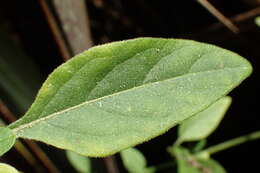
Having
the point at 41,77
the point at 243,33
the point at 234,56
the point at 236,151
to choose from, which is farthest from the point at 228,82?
the point at 236,151

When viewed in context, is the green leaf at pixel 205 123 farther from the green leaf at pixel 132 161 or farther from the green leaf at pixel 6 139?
the green leaf at pixel 6 139

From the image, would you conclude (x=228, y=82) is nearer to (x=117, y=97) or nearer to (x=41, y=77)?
(x=117, y=97)

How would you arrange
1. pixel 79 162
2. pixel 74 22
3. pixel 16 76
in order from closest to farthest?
1. pixel 79 162
2. pixel 74 22
3. pixel 16 76

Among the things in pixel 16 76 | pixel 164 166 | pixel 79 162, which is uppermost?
pixel 16 76

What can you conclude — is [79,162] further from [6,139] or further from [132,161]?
[6,139]

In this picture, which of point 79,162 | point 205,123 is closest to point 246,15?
point 205,123

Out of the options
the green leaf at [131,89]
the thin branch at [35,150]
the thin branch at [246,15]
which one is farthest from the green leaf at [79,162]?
the thin branch at [246,15]

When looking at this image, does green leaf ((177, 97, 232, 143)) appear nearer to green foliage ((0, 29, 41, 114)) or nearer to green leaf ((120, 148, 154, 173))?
green leaf ((120, 148, 154, 173))
